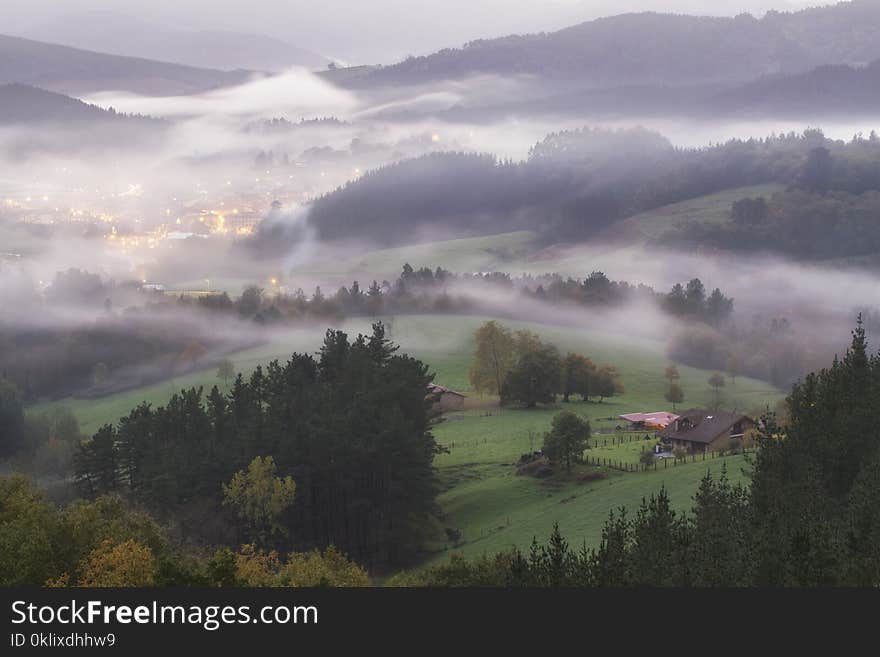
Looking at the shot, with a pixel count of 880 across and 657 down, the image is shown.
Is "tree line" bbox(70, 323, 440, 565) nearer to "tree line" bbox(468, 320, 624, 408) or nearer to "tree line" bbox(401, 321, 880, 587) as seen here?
"tree line" bbox(468, 320, 624, 408)

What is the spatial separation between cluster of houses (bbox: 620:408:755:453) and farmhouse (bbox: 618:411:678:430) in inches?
76.0

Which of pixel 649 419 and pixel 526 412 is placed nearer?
pixel 649 419

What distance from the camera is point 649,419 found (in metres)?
133

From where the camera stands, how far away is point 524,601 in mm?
38750

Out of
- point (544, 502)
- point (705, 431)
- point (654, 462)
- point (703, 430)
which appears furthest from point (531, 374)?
point (544, 502)

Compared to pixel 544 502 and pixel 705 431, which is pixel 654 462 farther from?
pixel 705 431

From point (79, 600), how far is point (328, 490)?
2373 inches

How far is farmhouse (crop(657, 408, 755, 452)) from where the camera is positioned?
370 feet

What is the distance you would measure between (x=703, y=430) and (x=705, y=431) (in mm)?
456

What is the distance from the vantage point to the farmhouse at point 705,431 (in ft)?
370

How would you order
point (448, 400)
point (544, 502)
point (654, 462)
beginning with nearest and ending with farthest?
point (544, 502) → point (654, 462) → point (448, 400)

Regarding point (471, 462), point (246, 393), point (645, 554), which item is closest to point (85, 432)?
point (246, 393)

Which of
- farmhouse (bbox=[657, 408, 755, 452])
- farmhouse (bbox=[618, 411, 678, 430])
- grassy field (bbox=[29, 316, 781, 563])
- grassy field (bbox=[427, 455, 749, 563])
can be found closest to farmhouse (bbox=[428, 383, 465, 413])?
grassy field (bbox=[29, 316, 781, 563])

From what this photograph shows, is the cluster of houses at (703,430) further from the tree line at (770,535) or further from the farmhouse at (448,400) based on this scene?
the tree line at (770,535)
